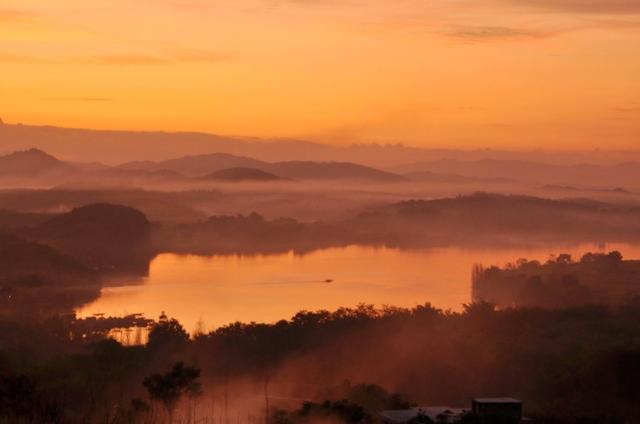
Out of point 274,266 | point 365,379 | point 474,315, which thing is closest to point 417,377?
point 365,379

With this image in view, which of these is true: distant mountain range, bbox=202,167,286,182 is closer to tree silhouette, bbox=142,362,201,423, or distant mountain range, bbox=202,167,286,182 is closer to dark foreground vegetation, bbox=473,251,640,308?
dark foreground vegetation, bbox=473,251,640,308

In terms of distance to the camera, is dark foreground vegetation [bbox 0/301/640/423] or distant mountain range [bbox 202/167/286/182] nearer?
dark foreground vegetation [bbox 0/301/640/423]

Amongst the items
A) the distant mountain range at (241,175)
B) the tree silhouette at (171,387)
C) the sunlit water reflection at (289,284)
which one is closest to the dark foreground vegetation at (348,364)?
the tree silhouette at (171,387)

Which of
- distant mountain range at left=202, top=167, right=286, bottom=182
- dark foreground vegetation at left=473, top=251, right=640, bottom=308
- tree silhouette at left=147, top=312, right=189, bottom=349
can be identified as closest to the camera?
tree silhouette at left=147, top=312, right=189, bottom=349

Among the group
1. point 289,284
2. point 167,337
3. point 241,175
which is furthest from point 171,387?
point 241,175

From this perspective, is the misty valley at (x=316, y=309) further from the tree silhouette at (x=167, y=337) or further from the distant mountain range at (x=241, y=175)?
the distant mountain range at (x=241, y=175)

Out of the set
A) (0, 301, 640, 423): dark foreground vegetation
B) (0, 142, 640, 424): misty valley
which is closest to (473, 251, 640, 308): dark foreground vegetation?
(0, 142, 640, 424): misty valley
